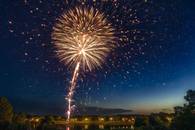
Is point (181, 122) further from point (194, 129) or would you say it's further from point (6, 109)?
point (6, 109)

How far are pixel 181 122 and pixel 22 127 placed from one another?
32.4m

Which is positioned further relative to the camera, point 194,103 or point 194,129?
point 194,103

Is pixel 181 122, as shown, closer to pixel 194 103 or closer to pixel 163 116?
pixel 194 103

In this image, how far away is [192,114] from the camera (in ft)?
194

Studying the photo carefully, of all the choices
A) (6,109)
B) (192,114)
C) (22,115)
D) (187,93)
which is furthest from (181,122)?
(22,115)

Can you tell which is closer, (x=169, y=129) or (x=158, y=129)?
(x=169, y=129)

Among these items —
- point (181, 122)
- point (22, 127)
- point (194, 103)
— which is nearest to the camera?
point (181, 122)

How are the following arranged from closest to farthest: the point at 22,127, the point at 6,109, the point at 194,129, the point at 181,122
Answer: the point at 194,129
the point at 181,122
the point at 22,127
the point at 6,109

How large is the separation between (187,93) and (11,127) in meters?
35.3

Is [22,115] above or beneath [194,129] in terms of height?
above

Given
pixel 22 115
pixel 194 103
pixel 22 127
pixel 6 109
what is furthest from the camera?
pixel 22 115

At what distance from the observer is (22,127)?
249ft

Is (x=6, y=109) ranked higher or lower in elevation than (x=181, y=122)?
higher

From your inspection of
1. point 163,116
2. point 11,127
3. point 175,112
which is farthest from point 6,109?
point 175,112
